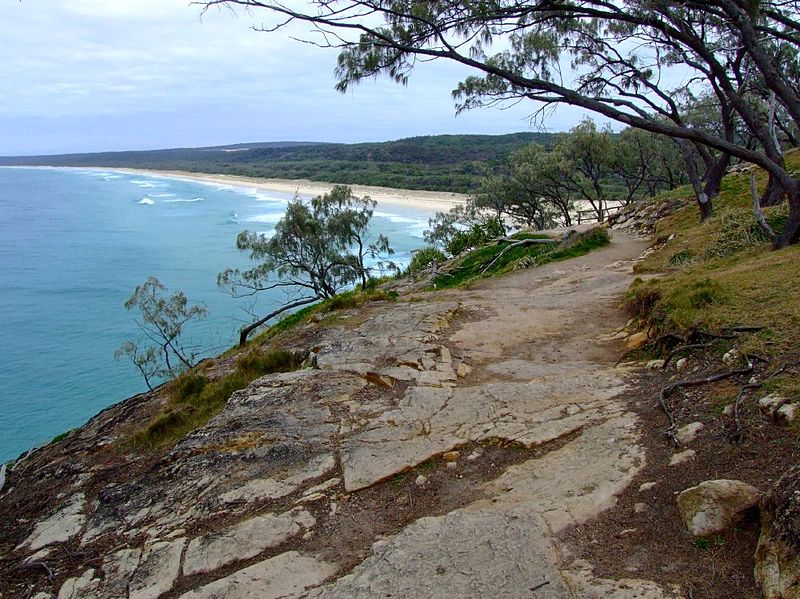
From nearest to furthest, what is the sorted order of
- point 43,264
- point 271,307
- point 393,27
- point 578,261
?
point 393,27, point 578,261, point 271,307, point 43,264

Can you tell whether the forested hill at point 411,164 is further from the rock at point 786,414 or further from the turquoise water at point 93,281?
the rock at point 786,414

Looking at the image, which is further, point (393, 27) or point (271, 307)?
point (271, 307)

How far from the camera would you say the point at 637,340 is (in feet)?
19.2

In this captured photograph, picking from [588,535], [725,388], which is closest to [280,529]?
[588,535]

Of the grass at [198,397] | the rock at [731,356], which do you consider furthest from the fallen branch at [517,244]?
the rock at [731,356]

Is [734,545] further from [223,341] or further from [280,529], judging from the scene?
[223,341]

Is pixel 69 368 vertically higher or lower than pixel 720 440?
lower

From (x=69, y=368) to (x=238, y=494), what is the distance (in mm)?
20242

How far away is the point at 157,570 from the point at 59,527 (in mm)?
1323

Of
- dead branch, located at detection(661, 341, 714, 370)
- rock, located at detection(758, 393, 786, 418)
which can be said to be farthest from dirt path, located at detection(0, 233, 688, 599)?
rock, located at detection(758, 393, 786, 418)

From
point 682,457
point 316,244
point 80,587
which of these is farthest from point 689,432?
point 316,244

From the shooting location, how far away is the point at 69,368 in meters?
21.3

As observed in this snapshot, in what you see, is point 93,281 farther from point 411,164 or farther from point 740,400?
point 411,164

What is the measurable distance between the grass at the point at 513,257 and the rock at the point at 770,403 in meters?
9.14
